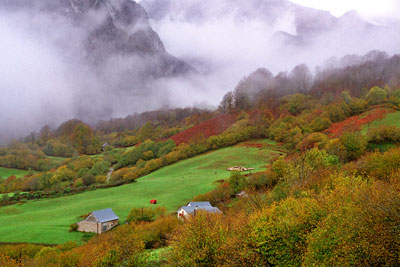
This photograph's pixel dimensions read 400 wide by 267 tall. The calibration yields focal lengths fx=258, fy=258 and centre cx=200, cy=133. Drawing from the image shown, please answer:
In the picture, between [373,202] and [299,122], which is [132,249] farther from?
[299,122]

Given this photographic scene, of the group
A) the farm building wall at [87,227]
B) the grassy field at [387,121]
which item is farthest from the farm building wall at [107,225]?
the grassy field at [387,121]

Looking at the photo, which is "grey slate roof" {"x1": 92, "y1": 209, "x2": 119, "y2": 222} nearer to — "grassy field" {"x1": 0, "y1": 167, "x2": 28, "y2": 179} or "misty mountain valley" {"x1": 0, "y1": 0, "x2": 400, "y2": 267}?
"misty mountain valley" {"x1": 0, "y1": 0, "x2": 400, "y2": 267}

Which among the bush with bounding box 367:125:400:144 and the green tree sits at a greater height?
the green tree

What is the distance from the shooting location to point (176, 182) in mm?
76000

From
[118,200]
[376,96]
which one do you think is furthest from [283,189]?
[376,96]

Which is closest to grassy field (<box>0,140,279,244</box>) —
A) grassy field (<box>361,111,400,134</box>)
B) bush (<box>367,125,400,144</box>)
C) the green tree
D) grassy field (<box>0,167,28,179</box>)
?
bush (<box>367,125,400,144</box>)

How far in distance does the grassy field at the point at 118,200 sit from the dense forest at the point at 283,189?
17.5ft

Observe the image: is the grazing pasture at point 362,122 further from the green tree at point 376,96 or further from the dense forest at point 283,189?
the green tree at point 376,96

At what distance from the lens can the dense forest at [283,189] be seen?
18531mm

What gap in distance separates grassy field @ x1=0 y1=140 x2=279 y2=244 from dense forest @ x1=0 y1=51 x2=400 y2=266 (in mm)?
5322

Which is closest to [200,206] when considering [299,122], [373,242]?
[373,242]

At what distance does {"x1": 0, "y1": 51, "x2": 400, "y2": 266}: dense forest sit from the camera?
18531 mm

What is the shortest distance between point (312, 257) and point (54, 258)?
26192 mm

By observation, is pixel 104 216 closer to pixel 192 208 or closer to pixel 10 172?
pixel 192 208
